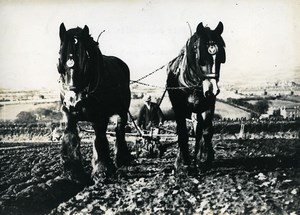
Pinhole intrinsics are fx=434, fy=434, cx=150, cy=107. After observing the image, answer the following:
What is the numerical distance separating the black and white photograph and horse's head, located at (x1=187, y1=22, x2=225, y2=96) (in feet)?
0.21

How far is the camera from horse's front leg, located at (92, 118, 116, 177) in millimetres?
2553

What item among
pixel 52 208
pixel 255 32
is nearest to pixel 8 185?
pixel 52 208

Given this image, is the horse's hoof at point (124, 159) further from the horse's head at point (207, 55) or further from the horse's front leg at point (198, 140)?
the horse's head at point (207, 55)

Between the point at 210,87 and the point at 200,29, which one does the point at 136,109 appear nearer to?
the point at 210,87

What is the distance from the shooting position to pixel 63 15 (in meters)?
2.67

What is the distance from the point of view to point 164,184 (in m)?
2.54

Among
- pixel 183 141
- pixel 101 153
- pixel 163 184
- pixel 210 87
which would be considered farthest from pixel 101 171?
pixel 210 87

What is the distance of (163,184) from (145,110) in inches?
17.8

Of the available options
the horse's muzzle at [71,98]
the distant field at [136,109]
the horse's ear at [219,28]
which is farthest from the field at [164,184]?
the horse's ear at [219,28]

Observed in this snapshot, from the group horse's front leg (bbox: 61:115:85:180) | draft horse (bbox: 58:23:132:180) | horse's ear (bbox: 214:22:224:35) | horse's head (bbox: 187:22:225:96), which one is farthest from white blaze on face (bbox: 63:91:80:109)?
horse's ear (bbox: 214:22:224:35)

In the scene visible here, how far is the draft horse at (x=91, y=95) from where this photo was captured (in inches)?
94.8

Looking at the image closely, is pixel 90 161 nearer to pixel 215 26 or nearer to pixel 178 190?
pixel 178 190

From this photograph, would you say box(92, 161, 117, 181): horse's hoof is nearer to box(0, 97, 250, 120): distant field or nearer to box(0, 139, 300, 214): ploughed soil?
box(0, 139, 300, 214): ploughed soil

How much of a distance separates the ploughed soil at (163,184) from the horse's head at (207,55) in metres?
0.46
